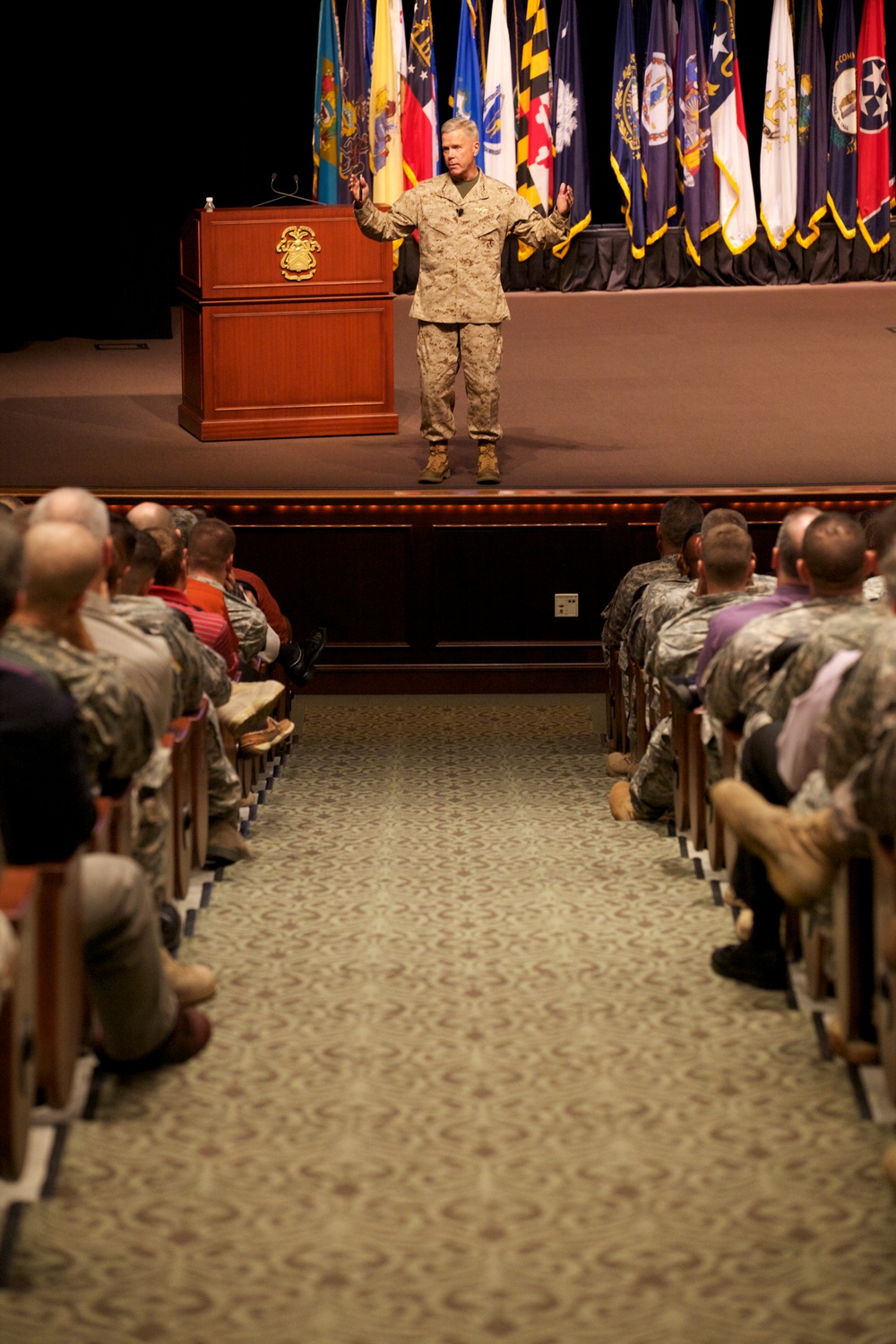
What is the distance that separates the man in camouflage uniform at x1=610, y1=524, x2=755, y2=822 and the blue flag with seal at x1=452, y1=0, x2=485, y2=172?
7.34m

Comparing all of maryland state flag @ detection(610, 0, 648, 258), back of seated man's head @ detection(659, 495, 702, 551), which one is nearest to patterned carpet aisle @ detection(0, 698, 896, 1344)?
back of seated man's head @ detection(659, 495, 702, 551)

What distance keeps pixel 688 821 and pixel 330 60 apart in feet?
26.7

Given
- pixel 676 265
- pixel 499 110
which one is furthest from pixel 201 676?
pixel 676 265

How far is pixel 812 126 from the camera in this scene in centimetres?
1075

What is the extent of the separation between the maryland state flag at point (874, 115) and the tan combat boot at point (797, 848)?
9.30 m

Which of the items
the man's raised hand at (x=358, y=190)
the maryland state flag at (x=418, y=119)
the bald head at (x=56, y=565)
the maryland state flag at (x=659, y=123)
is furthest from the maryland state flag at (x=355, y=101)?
the bald head at (x=56, y=565)

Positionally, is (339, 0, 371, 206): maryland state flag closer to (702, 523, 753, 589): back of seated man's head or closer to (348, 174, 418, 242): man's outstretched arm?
(348, 174, 418, 242): man's outstretched arm

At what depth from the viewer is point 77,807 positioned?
2043mm

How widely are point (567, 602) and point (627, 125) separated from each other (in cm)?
612

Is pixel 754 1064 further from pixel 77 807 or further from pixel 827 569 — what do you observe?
pixel 77 807

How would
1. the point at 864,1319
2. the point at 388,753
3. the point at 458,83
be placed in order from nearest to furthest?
the point at 864,1319 → the point at 388,753 → the point at 458,83

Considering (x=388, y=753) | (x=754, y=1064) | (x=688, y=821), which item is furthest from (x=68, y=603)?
(x=388, y=753)

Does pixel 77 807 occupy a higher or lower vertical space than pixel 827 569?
lower

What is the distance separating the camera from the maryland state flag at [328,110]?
34.2ft
